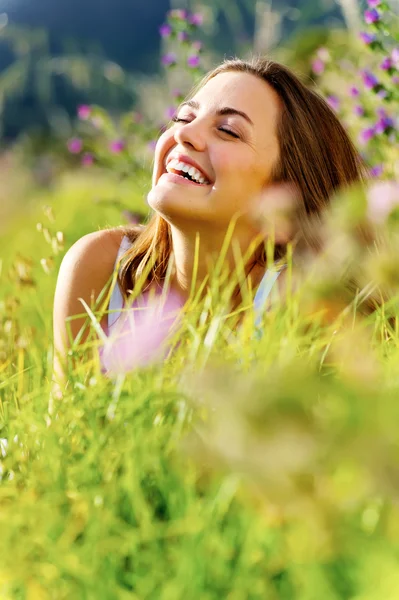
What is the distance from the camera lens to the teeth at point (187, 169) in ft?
5.32

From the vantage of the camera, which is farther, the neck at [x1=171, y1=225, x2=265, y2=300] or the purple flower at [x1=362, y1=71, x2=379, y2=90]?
the purple flower at [x1=362, y1=71, x2=379, y2=90]

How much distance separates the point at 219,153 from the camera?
1630 millimetres

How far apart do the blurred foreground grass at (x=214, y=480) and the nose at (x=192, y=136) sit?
0.53 m

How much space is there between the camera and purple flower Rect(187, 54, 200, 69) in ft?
9.45

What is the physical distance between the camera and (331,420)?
0.51 meters

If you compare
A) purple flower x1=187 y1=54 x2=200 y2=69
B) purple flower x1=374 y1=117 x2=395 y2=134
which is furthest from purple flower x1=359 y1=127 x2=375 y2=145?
purple flower x1=187 y1=54 x2=200 y2=69

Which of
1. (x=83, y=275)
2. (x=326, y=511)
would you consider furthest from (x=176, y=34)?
(x=326, y=511)

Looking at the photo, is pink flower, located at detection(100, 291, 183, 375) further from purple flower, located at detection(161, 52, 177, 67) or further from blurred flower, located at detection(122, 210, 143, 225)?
purple flower, located at detection(161, 52, 177, 67)

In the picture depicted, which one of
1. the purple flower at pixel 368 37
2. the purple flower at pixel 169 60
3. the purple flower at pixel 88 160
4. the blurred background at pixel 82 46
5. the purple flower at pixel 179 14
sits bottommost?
the blurred background at pixel 82 46

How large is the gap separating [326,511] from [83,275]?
1.41 metres

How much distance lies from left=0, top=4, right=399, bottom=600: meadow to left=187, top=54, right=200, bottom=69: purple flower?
1.88m

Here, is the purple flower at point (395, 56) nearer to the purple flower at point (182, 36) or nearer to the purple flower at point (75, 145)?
the purple flower at point (182, 36)

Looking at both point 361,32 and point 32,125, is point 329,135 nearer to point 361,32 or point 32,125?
point 361,32

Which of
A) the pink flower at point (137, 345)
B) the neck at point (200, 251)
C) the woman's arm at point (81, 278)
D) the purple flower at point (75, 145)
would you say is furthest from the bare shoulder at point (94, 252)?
the purple flower at point (75, 145)
